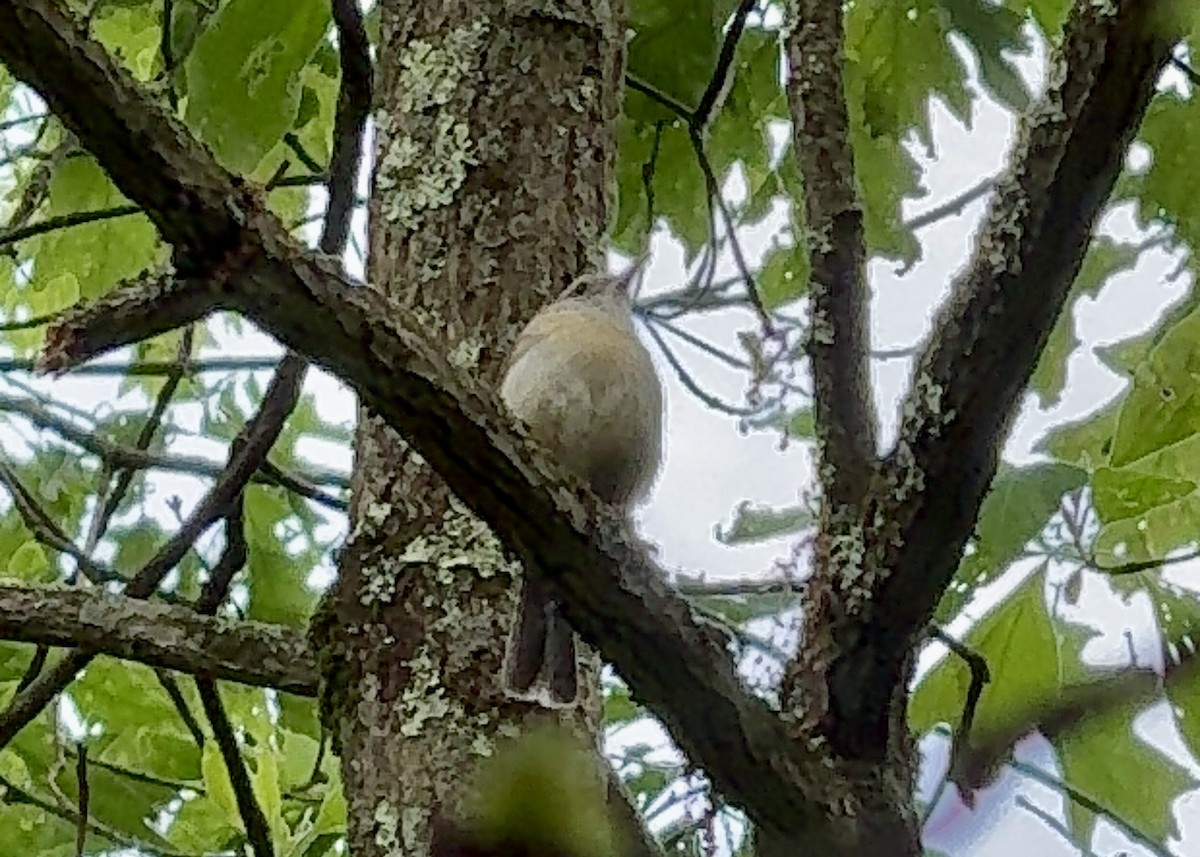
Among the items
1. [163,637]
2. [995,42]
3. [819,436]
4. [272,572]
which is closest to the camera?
[819,436]

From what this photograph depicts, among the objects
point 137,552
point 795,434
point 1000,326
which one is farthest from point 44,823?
point 1000,326

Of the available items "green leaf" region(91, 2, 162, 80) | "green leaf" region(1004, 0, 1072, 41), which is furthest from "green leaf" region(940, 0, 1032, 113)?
"green leaf" region(91, 2, 162, 80)

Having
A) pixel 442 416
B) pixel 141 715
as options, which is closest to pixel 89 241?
pixel 141 715

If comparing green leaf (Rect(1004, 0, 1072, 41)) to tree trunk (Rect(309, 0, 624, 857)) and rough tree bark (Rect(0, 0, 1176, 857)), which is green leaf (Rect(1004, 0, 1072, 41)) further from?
rough tree bark (Rect(0, 0, 1176, 857))

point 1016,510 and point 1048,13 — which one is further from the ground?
point 1048,13

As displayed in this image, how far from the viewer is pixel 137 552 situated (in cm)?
196

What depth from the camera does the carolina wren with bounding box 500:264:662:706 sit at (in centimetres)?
99

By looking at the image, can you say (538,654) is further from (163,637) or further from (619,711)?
(619,711)

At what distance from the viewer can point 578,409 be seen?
1035 millimetres

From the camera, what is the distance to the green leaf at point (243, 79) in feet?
4.17

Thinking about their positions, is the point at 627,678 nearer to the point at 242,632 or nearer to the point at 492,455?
the point at 492,455

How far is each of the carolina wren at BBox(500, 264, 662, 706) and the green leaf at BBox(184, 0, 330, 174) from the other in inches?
12.4

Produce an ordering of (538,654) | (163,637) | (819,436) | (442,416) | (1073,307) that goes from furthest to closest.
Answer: (1073,307), (163,637), (538,654), (819,436), (442,416)

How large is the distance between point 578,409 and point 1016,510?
0.27 m
